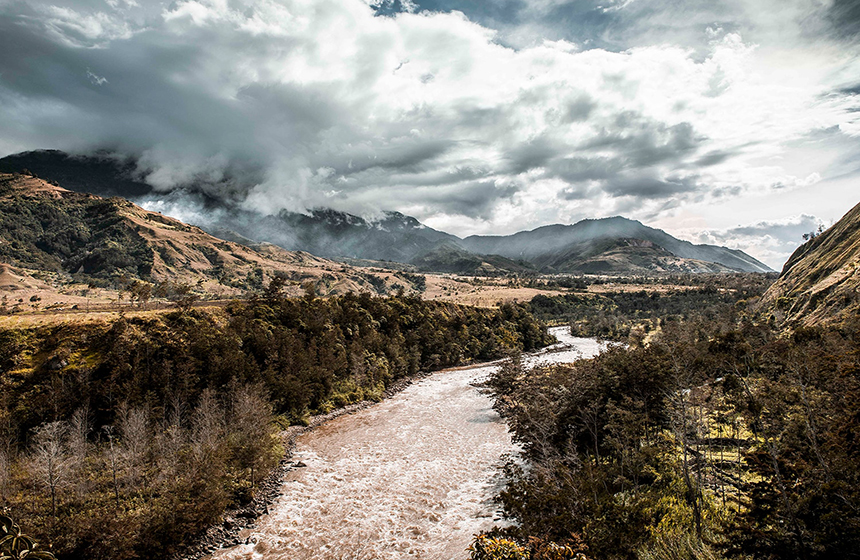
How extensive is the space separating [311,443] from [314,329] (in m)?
25.1

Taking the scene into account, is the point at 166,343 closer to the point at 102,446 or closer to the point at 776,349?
the point at 102,446

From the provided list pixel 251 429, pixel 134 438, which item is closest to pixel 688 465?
pixel 251 429

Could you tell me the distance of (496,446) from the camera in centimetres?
4378

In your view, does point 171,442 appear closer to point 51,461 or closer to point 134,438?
point 134,438

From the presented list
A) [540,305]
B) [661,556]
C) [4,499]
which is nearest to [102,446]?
[4,499]

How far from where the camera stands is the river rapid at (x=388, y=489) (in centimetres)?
2691

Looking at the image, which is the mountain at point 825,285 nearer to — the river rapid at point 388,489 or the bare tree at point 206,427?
the river rapid at point 388,489

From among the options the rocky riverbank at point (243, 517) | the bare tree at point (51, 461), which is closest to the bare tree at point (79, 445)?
the bare tree at point (51, 461)

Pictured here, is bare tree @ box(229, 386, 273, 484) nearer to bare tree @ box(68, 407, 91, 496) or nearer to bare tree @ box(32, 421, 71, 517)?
bare tree @ box(68, 407, 91, 496)

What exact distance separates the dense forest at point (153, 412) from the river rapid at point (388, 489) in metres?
4.68

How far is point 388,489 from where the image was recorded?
34469 mm

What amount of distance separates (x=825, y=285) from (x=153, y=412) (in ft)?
331

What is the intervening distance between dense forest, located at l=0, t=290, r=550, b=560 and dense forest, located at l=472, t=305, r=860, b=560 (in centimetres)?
2427

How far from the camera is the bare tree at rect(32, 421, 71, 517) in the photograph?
28047 mm
